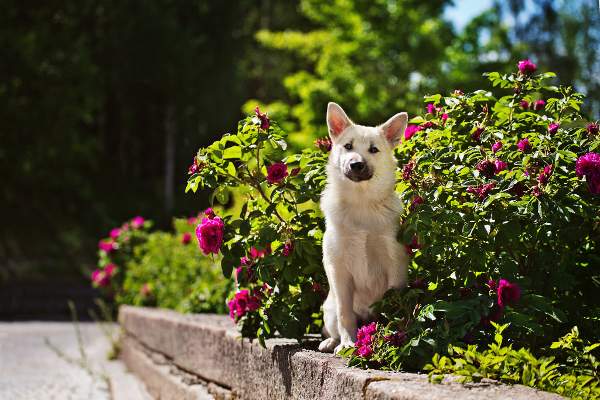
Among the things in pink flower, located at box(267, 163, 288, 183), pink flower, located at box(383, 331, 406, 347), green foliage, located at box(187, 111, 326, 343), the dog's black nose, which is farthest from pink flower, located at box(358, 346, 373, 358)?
pink flower, located at box(267, 163, 288, 183)

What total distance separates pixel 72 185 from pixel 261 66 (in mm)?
12932

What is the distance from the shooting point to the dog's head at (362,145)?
3154mm

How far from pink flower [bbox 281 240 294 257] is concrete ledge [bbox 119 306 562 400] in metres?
0.58

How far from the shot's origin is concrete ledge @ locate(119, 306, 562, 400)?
222 centimetres

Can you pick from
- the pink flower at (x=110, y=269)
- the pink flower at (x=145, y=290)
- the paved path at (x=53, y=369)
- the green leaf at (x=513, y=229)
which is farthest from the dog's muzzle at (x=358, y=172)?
the pink flower at (x=110, y=269)

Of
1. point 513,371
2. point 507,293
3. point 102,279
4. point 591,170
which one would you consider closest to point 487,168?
point 591,170

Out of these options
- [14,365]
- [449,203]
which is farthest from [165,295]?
[449,203]

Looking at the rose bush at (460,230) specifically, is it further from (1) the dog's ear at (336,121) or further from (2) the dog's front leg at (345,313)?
(1) the dog's ear at (336,121)

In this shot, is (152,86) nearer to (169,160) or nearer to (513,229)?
(169,160)

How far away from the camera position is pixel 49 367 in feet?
28.2

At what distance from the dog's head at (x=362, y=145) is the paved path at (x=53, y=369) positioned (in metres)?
4.18

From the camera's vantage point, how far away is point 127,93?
25.7 meters

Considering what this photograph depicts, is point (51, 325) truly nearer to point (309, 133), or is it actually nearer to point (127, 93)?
point (309, 133)

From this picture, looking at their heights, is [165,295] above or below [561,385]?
below
